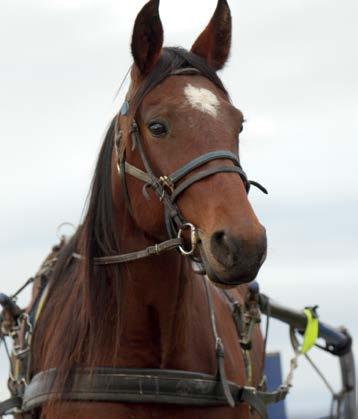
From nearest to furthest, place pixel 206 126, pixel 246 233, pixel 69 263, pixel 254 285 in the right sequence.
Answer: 1. pixel 246 233
2. pixel 206 126
3. pixel 69 263
4. pixel 254 285

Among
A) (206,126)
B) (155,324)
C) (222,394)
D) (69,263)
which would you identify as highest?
(206,126)

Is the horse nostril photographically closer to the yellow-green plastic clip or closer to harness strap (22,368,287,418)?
harness strap (22,368,287,418)

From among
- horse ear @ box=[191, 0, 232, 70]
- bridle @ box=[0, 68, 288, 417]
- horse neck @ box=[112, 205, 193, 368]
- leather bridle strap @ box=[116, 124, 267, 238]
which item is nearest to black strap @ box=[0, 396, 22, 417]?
bridle @ box=[0, 68, 288, 417]

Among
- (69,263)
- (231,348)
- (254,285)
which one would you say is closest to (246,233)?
(231,348)

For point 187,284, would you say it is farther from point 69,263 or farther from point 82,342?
point 69,263

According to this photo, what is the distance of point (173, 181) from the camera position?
6.16 metres

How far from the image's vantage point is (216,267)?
580 centimetres

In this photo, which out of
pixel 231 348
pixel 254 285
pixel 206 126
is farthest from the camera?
pixel 254 285

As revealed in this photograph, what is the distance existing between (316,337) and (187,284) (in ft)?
12.1

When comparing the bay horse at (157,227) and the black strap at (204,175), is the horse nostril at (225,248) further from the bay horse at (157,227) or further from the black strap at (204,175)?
the black strap at (204,175)

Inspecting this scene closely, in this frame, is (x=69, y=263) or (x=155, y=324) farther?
(x=69, y=263)

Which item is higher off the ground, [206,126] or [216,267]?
[206,126]

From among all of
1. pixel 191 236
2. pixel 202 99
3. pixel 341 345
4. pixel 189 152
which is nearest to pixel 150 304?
pixel 191 236

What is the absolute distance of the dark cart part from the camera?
33.3 feet
